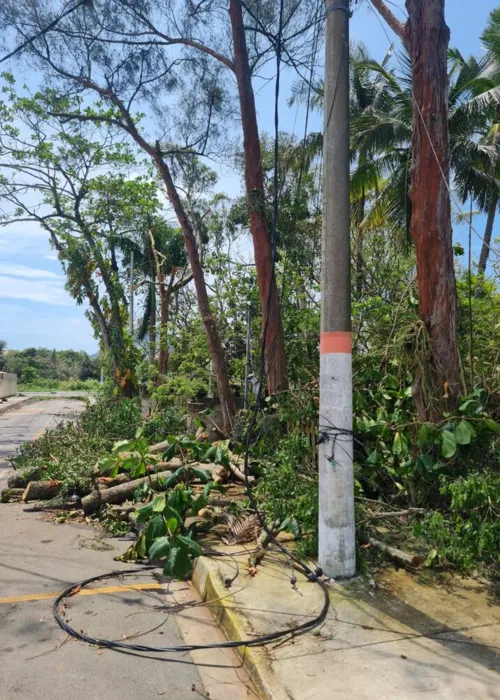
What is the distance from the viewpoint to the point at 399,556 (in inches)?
211

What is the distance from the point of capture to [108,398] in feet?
63.9

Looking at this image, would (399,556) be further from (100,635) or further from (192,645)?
(100,635)

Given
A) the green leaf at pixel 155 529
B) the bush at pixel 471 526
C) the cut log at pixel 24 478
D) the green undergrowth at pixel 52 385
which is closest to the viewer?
the bush at pixel 471 526

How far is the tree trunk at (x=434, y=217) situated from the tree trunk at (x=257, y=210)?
3199 mm

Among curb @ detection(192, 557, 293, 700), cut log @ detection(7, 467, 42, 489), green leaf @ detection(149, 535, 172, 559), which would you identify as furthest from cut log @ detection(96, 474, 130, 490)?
green leaf @ detection(149, 535, 172, 559)

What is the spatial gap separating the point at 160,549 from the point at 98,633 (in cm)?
93

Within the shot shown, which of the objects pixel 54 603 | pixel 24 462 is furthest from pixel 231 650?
pixel 24 462

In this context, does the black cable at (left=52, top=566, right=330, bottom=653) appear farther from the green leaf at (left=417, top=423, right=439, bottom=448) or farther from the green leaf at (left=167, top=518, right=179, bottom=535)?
the green leaf at (left=417, top=423, right=439, bottom=448)

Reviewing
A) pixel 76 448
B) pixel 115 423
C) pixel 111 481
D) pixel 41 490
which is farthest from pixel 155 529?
pixel 115 423

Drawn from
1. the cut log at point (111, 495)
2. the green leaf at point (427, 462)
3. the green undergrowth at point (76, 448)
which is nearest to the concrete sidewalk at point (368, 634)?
the green leaf at point (427, 462)

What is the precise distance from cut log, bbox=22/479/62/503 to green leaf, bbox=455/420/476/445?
6064mm

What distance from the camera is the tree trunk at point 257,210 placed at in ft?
31.7

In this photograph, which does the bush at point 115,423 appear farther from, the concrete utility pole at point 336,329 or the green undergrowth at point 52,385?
the green undergrowth at point 52,385

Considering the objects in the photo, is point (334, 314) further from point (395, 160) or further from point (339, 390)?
point (395, 160)
